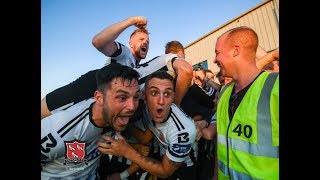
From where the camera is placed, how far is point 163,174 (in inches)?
71.7

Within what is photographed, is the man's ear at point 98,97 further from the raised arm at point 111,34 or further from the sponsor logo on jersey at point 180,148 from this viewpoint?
the sponsor logo on jersey at point 180,148

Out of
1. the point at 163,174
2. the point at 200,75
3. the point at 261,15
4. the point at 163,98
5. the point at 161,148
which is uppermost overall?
the point at 261,15

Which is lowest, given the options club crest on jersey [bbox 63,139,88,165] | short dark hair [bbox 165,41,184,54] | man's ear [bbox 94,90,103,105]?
club crest on jersey [bbox 63,139,88,165]

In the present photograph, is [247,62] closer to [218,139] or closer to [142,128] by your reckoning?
[218,139]

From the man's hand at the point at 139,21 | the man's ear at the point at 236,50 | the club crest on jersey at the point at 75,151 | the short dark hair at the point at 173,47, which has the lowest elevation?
the club crest on jersey at the point at 75,151

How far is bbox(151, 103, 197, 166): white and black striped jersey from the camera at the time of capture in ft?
5.95

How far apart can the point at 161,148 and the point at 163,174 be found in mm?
173

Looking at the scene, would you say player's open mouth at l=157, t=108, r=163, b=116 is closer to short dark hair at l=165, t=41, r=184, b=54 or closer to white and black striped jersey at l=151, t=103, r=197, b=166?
white and black striped jersey at l=151, t=103, r=197, b=166

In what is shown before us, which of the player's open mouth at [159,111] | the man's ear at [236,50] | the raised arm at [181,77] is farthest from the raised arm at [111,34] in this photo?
the man's ear at [236,50]

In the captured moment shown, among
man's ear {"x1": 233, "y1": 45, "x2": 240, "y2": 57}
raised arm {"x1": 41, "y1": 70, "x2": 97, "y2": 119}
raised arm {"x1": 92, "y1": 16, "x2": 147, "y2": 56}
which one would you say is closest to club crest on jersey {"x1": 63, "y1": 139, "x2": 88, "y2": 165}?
raised arm {"x1": 41, "y1": 70, "x2": 97, "y2": 119}

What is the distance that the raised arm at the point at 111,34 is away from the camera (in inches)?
67.1

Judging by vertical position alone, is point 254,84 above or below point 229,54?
below
